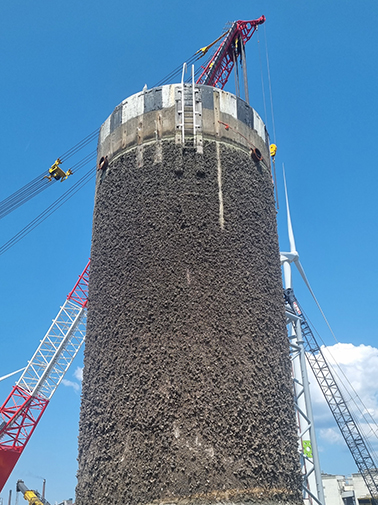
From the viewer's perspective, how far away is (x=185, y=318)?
888 cm

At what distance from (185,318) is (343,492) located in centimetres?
7410

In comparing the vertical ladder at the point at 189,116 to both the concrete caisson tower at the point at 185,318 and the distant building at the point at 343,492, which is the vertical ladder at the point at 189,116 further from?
the distant building at the point at 343,492

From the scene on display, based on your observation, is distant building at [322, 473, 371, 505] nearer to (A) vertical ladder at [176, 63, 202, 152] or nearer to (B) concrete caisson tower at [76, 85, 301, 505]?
(B) concrete caisson tower at [76, 85, 301, 505]

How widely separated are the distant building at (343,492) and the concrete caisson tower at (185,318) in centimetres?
7073

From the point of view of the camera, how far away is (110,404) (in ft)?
28.7

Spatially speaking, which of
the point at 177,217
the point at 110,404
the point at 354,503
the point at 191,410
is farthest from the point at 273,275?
the point at 354,503

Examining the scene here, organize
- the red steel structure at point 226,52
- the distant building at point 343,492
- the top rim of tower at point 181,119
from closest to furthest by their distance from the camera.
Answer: the top rim of tower at point 181,119 → the red steel structure at point 226,52 → the distant building at point 343,492

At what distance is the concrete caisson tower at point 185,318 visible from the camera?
7980 mm

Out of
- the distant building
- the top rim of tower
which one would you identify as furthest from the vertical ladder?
the distant building

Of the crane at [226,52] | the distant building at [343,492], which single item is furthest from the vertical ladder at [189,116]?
the distant building at [343,492]

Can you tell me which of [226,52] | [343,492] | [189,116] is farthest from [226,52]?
[343,492]

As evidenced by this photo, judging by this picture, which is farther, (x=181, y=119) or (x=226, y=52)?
(x=226, y=52)

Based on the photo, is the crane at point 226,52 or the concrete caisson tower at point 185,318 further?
the crane at point 226,52

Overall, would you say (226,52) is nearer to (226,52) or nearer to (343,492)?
(226,52)
